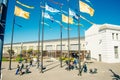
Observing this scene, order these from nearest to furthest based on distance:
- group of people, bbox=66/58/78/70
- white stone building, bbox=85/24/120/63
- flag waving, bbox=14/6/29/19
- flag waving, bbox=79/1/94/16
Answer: flag waving, bbox=79/1/94/16 < flag waving, bbox=14/6/29/19 < group of people, bbox=66/58/78/70 < white stone building, bbox=85/24/120/63

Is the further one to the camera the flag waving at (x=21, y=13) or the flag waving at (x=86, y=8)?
the flag waving at (x=21, y=13)

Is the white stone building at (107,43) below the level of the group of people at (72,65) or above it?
above

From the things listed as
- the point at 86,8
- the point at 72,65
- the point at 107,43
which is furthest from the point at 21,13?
the point at 107,43

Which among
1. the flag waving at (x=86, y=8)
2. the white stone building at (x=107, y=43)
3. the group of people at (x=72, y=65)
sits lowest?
the group of people at (x=72, y=65)

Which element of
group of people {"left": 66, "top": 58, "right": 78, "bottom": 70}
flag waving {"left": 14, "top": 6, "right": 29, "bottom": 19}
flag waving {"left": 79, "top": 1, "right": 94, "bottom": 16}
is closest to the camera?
flag waving {"left": 79, "top": 1, "right": 94, "bottom": 16}

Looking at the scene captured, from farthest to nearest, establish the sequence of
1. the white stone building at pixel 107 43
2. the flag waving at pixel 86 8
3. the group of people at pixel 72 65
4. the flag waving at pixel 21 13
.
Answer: the white stone building at pixel 107 43, the group of people at pixel 72 65, the flag waving at pixel 21 13, the flag waving at pixel 86 8

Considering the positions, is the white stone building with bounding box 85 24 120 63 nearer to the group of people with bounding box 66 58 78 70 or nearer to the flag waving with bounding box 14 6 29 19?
the group of people with bounding box 66 58 78 70

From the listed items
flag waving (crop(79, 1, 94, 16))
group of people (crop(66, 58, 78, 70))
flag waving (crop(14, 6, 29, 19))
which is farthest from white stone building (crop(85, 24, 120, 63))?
flag waving (crop(14, 6, 29, 19))

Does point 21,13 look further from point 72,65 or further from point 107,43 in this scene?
point 107,43

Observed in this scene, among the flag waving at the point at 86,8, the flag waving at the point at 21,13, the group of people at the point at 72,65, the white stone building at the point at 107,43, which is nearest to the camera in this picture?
the flag waving at the point at 86,8

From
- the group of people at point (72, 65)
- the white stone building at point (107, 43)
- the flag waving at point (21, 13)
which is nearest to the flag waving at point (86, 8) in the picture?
the flag waving at point (21, 13)

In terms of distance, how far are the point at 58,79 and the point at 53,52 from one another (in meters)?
45.9

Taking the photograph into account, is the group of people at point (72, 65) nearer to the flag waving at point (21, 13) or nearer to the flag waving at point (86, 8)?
the flag waving at point (86, 8)

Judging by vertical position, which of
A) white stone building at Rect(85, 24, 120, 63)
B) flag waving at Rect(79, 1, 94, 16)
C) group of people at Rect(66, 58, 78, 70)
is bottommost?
group of people at Rect(66, 58, 78, 70)
